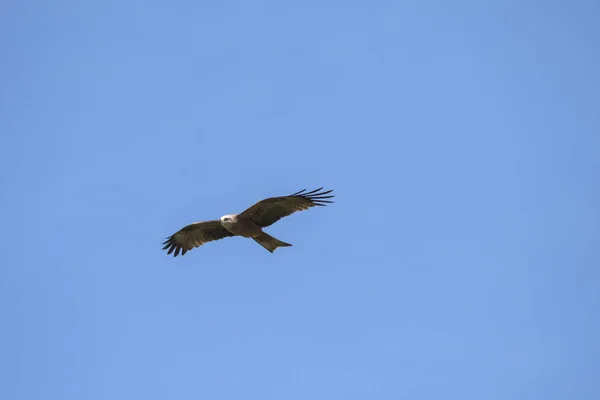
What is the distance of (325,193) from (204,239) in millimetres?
3063

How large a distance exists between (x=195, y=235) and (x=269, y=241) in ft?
7.28

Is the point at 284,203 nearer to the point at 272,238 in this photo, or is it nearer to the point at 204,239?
the point at 272,238

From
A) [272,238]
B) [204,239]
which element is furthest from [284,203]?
[204,239]

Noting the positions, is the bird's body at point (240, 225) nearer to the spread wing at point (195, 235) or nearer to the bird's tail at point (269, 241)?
the bird's tail at point (269, 241)

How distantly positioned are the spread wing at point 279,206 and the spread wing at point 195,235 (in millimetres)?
1179

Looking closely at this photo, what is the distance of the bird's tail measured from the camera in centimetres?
1365

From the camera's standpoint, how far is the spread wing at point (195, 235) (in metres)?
15.1

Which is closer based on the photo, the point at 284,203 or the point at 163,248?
the point at 284,203

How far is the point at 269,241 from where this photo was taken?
45.2ft

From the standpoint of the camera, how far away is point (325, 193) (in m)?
13.7

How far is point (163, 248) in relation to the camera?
1569 centimetres

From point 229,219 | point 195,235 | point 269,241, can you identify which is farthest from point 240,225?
point 195,235

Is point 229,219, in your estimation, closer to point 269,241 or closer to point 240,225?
point 240,225

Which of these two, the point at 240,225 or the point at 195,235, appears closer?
the point at 240,225
